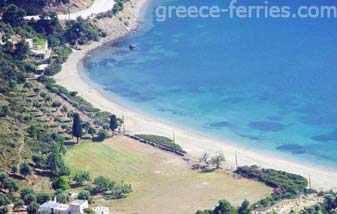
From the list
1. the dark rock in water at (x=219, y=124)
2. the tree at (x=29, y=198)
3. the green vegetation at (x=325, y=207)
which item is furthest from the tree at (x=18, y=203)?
the dark rock in water at (x=219, y=124)

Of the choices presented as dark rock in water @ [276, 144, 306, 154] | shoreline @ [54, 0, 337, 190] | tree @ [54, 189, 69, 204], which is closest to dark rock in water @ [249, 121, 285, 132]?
dark rock in water @ [276, 144, 306, 154]

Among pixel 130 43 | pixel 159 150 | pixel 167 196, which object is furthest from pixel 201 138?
pixel 130 43

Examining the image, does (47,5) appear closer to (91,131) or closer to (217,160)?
(91,131)

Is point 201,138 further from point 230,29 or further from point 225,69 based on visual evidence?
point 230,29

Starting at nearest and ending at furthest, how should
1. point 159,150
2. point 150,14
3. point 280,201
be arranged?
point 280,201
point 159,150
point 150,14

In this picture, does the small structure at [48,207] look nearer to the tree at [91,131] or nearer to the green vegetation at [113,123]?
the tree at [91,131]

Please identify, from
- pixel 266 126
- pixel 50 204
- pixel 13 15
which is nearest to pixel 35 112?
pixel 266 126

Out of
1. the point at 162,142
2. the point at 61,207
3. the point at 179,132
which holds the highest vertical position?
the point at 179,132
